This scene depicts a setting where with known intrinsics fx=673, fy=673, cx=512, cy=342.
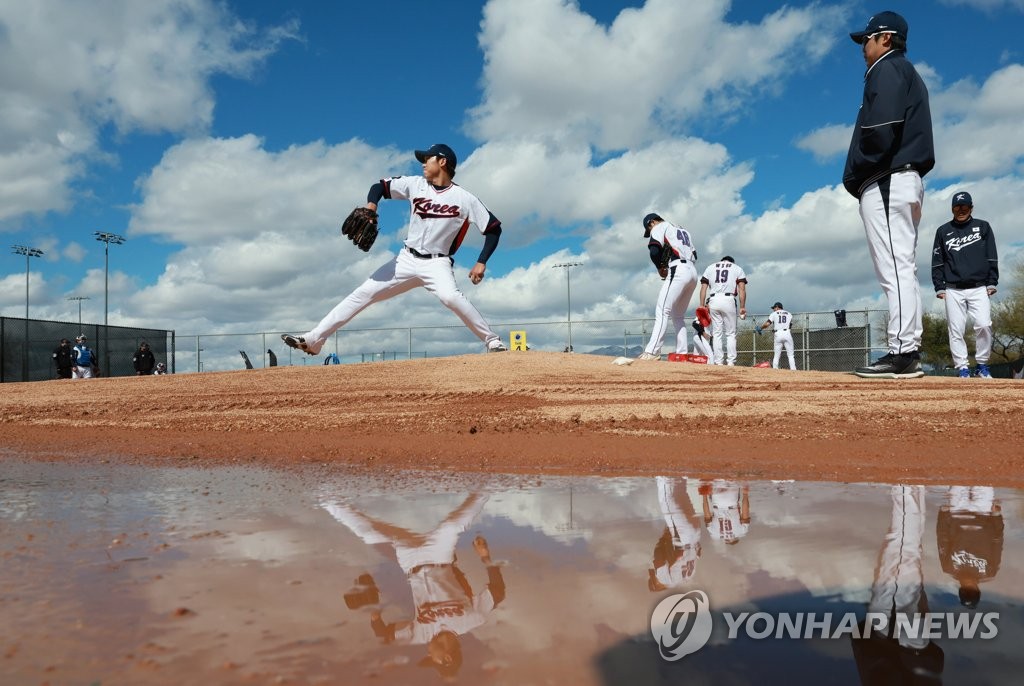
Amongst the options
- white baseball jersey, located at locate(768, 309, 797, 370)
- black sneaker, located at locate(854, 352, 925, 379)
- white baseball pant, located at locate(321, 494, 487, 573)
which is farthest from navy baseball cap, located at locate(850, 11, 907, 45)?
white baseball jersey, located at locate(768, 309, 797, 370)

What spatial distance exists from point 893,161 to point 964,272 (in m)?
3.84

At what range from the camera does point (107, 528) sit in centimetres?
193

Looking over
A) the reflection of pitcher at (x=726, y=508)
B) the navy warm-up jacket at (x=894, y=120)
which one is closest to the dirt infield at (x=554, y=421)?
the reflection of pitcher at (x=726, y=508)

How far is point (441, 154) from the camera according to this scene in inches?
313

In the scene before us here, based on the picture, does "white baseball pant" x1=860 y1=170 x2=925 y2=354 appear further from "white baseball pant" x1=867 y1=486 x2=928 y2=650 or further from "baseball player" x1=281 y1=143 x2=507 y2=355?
"baseball player" x1=281 y1=143 x2=507 y2=355

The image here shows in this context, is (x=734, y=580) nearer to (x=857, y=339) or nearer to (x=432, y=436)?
(x=432, y=436)

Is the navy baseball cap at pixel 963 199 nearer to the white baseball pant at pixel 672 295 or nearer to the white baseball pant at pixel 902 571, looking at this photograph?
the white baseball pant at pixel 672 295

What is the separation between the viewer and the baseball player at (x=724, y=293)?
12.0 metres

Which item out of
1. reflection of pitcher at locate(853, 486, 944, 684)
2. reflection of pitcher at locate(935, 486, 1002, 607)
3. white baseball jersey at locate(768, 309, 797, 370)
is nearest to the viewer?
reflection of pitcher at locate(853, 486, 944, 684)

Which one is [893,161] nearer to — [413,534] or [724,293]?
[413,534]

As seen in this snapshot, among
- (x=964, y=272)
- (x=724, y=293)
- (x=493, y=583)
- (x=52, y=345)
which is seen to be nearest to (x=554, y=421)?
(x=493, y=583)

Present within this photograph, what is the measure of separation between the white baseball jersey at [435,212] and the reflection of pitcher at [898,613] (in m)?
6.40

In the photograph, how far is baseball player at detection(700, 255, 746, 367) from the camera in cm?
1197

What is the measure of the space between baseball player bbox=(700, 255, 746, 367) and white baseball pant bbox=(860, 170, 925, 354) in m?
6.94
